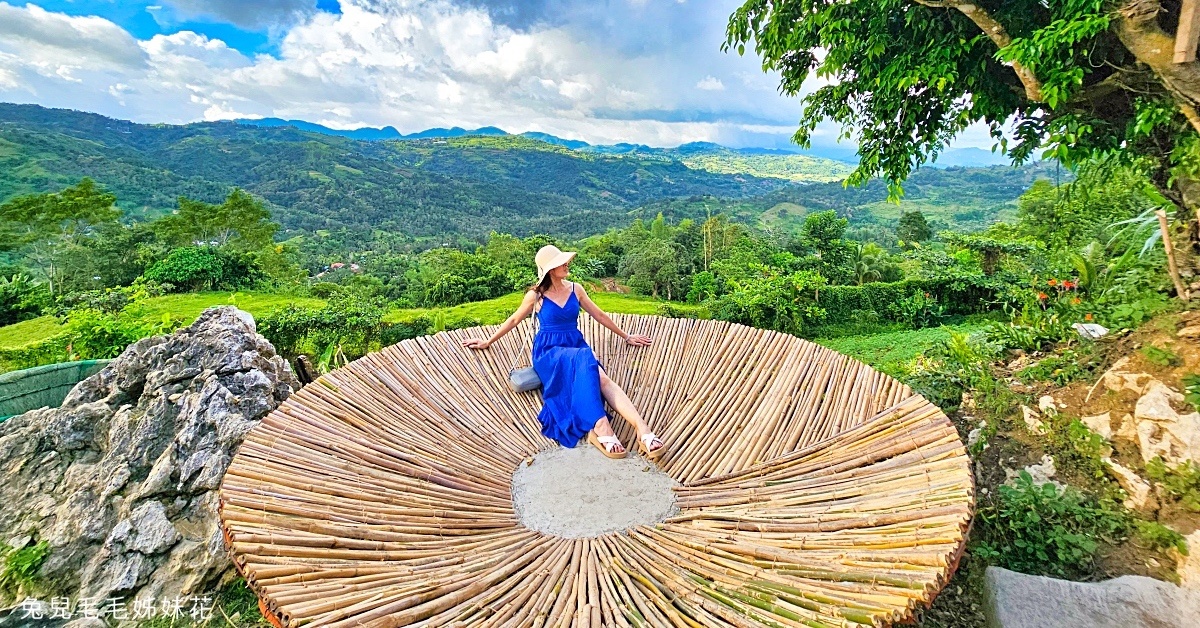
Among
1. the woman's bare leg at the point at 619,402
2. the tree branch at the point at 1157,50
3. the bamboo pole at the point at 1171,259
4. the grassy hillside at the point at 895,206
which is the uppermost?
A: the tree branch at the point at 1157,50

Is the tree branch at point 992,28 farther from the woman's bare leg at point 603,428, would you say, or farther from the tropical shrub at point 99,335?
the tropical shrub at point 99,335

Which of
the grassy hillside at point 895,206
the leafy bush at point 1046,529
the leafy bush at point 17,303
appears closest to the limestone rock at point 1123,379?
the leafy bush at point 1046,529

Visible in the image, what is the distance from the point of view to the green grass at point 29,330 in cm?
674

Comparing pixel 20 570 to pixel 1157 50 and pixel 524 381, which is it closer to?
pixel 524 381

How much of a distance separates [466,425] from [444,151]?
341ft

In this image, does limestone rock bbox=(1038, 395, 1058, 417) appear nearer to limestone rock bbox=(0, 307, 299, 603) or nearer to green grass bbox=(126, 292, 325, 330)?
limestone rock bbox=(0, 307, 299, 603)

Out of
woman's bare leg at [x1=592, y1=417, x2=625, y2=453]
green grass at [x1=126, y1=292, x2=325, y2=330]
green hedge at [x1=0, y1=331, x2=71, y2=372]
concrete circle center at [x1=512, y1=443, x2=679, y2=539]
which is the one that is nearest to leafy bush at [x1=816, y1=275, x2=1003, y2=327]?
woman's bare leg at [x1=592, y1=417, x2=625, y2=453]

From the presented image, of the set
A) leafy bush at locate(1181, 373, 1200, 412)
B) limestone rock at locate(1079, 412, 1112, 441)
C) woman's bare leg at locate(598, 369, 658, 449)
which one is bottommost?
limestone rock at locate(1079, 412, 1112, 441)

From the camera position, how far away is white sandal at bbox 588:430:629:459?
2432 mm

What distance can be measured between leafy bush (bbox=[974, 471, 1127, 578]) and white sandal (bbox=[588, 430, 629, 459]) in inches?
59.0

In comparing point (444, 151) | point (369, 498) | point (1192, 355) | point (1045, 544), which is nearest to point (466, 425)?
point (369, 498)

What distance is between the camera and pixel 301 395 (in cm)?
243

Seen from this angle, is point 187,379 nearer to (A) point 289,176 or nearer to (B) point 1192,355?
(B) point 1192,355

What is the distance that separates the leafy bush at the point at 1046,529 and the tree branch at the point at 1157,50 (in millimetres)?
1620
